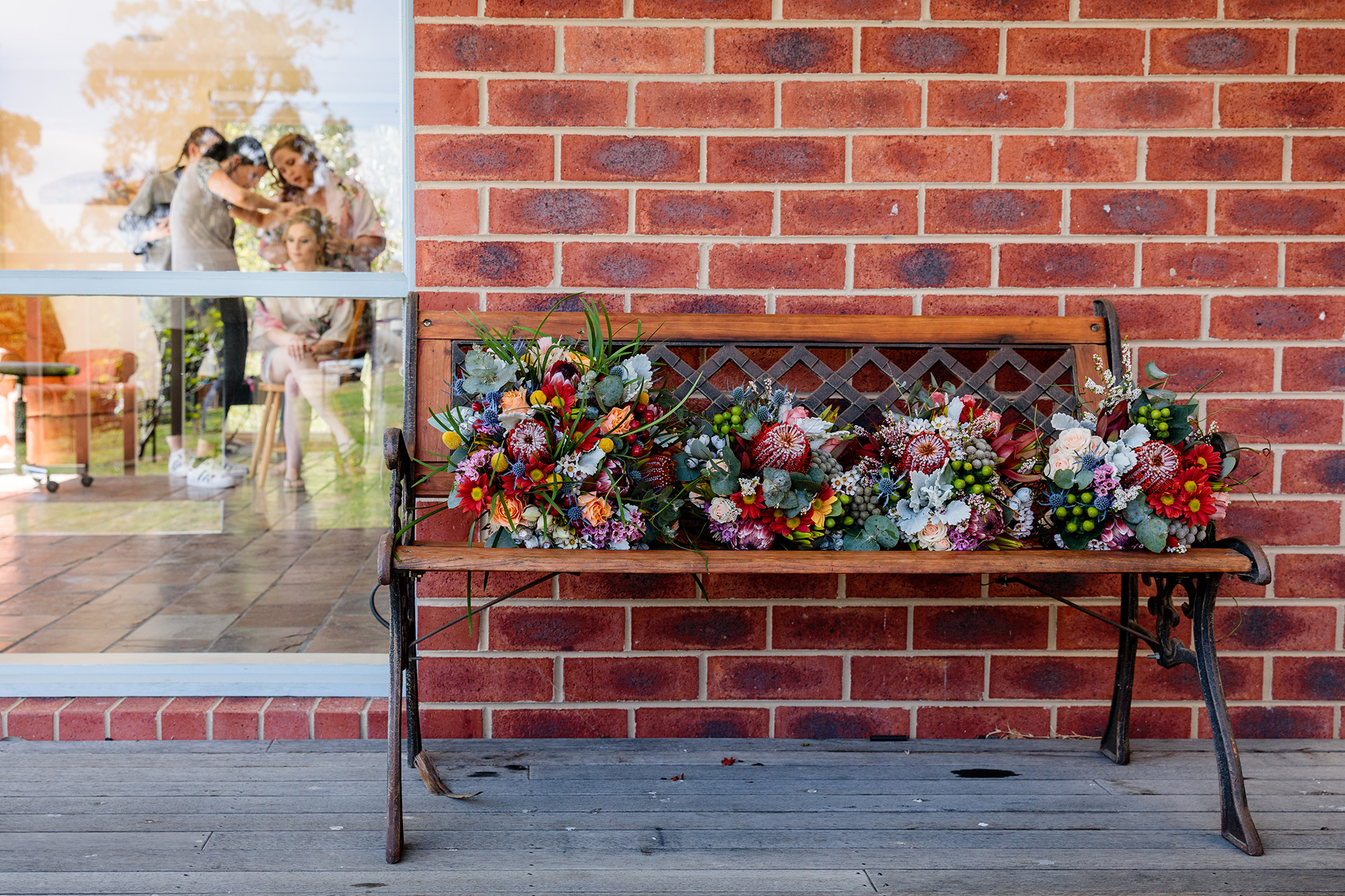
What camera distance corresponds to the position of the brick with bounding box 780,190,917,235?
6.68 feet

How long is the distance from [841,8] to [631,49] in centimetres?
46

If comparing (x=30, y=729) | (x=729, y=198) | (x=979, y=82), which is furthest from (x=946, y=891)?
(x=30, y=729)

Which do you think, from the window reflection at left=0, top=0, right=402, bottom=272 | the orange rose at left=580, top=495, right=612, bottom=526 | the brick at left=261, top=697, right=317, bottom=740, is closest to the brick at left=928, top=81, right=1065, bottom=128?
the orange rose at left=580, top=495, right=612, bottom=526

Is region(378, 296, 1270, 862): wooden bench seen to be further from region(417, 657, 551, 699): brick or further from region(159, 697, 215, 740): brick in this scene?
region(159, 697, 215, 740): brick

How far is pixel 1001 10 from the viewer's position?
2.01 meters

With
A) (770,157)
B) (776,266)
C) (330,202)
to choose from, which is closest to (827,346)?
(776,266)

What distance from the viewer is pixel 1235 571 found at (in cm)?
159

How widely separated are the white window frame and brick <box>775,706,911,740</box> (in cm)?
129

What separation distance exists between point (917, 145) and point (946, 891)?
4.82 ft

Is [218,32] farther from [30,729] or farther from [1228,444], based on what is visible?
[1228,444]

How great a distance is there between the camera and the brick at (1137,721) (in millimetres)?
2143

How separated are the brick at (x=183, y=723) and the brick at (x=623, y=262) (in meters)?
1.26

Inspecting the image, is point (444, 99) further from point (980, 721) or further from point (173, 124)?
point (173, 124)

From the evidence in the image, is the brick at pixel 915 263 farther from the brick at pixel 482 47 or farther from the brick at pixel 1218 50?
the brick at pixel 482 47
